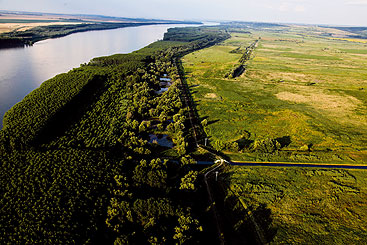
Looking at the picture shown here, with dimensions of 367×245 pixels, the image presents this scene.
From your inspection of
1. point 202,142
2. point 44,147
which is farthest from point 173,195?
point 44,147

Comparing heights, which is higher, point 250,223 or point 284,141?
point 284,141

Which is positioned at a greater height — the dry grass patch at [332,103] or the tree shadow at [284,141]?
the dry grass patch at [332,103]

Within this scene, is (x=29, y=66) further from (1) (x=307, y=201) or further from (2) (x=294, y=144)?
(1) (x=307, y=201)

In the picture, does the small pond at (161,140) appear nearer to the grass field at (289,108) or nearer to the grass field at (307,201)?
the grass field at (289,108)

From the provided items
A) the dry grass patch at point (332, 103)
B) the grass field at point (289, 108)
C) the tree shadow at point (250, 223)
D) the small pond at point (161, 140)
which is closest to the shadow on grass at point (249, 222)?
the tree shadow at point (250, 223)

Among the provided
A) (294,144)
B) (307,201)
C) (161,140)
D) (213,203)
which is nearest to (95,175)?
(161,140)

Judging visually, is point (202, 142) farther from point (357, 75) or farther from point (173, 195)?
point (357, 75)
